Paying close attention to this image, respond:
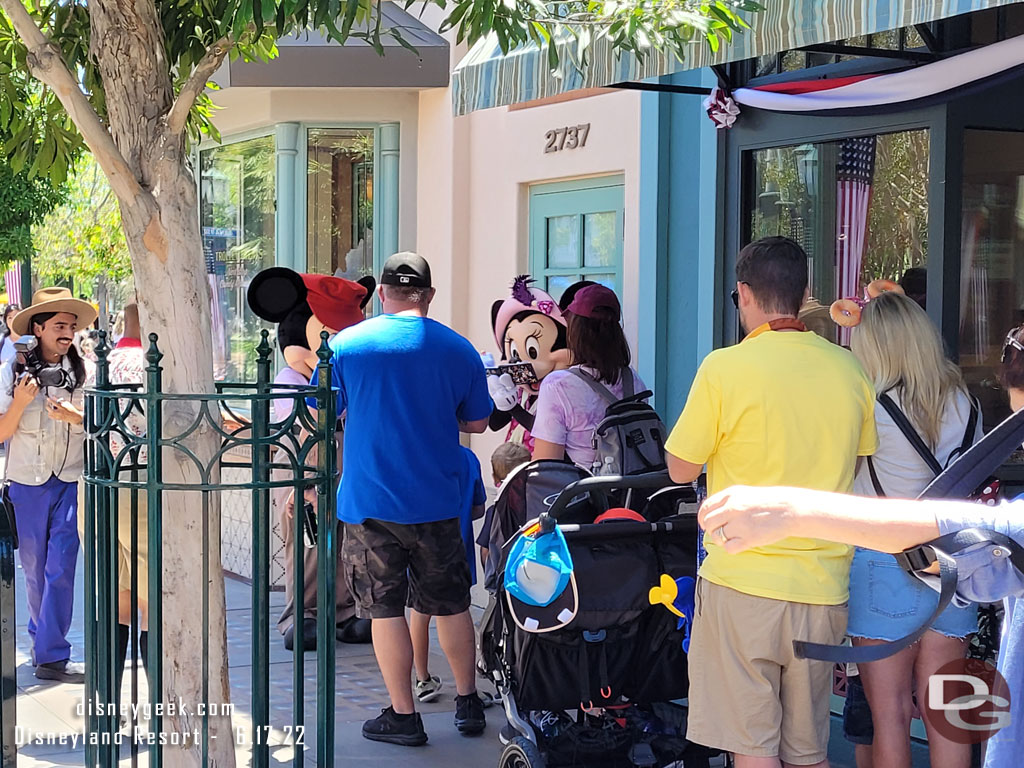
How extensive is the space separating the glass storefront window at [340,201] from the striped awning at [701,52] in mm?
3576

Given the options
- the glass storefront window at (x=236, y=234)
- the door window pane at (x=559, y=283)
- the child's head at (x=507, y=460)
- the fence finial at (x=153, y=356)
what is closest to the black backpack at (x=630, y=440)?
the child's head at (x=507, y=460)

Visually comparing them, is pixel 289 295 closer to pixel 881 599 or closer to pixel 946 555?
pixel 881 599

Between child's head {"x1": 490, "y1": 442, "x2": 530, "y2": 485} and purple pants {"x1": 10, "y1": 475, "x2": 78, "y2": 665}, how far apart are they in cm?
217

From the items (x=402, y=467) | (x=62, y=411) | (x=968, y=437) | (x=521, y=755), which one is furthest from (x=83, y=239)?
(x=968, y=437)

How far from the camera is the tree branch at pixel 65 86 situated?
136 inches

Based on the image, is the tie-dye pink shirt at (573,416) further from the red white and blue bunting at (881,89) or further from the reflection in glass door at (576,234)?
the reflection in glass door at (576,234)

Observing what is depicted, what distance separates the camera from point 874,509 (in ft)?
6.57

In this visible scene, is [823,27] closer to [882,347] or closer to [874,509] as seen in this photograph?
[882,347]

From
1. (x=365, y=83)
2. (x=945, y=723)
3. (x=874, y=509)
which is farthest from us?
(x=365, y=83)

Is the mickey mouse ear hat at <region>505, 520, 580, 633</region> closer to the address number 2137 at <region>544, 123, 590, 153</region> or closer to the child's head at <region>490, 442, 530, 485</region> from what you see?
the child's head at <region>490, 442, 530, 485</region>

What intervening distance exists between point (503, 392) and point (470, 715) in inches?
65.2

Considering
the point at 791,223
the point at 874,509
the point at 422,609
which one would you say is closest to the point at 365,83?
the point at 791,223

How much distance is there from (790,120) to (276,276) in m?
2.72

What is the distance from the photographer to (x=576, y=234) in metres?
8.09
